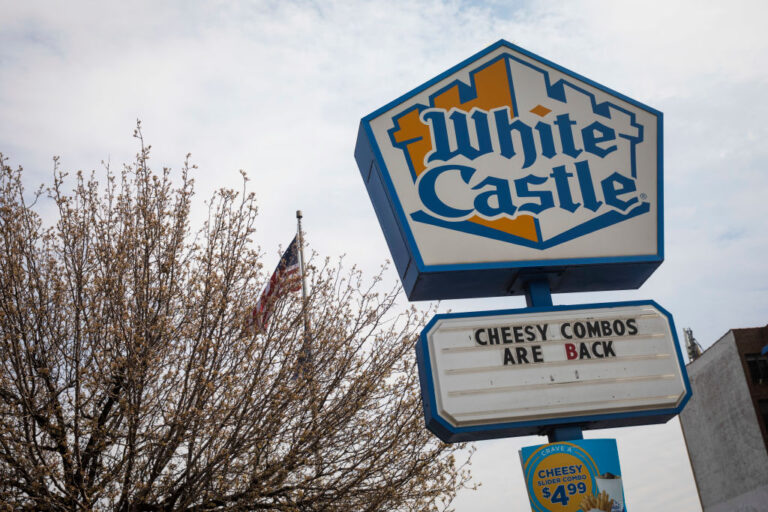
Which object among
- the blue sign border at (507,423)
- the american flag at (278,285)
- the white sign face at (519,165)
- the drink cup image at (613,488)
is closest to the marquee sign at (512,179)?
the white sign face at (519,165)

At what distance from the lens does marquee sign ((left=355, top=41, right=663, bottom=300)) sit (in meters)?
7.35

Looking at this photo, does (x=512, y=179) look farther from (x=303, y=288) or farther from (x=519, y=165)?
(x=303, y=288)

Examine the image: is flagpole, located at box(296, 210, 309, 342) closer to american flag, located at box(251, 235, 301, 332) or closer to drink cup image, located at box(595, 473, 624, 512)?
american flag, located at box(251, 235, 301, 332)

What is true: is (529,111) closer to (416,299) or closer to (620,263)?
(620,263)

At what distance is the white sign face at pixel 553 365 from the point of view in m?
6.62

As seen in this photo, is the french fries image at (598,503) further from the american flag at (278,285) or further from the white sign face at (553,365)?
the american flag at (278,285)

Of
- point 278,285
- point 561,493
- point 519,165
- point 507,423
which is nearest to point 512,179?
point 519,165

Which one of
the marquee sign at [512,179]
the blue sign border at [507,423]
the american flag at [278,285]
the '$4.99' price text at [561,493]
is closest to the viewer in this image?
the '$4.99' price text at [561,493]

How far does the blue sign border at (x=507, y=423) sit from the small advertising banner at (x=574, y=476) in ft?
0.73

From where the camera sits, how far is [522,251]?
7.42m

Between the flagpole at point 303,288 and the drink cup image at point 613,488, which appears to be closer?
the drink cup image at point 613,488

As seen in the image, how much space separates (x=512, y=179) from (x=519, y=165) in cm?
21

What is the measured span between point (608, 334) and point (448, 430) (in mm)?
2035

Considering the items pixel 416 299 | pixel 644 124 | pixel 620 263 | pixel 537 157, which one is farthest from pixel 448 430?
pixel 644 124
